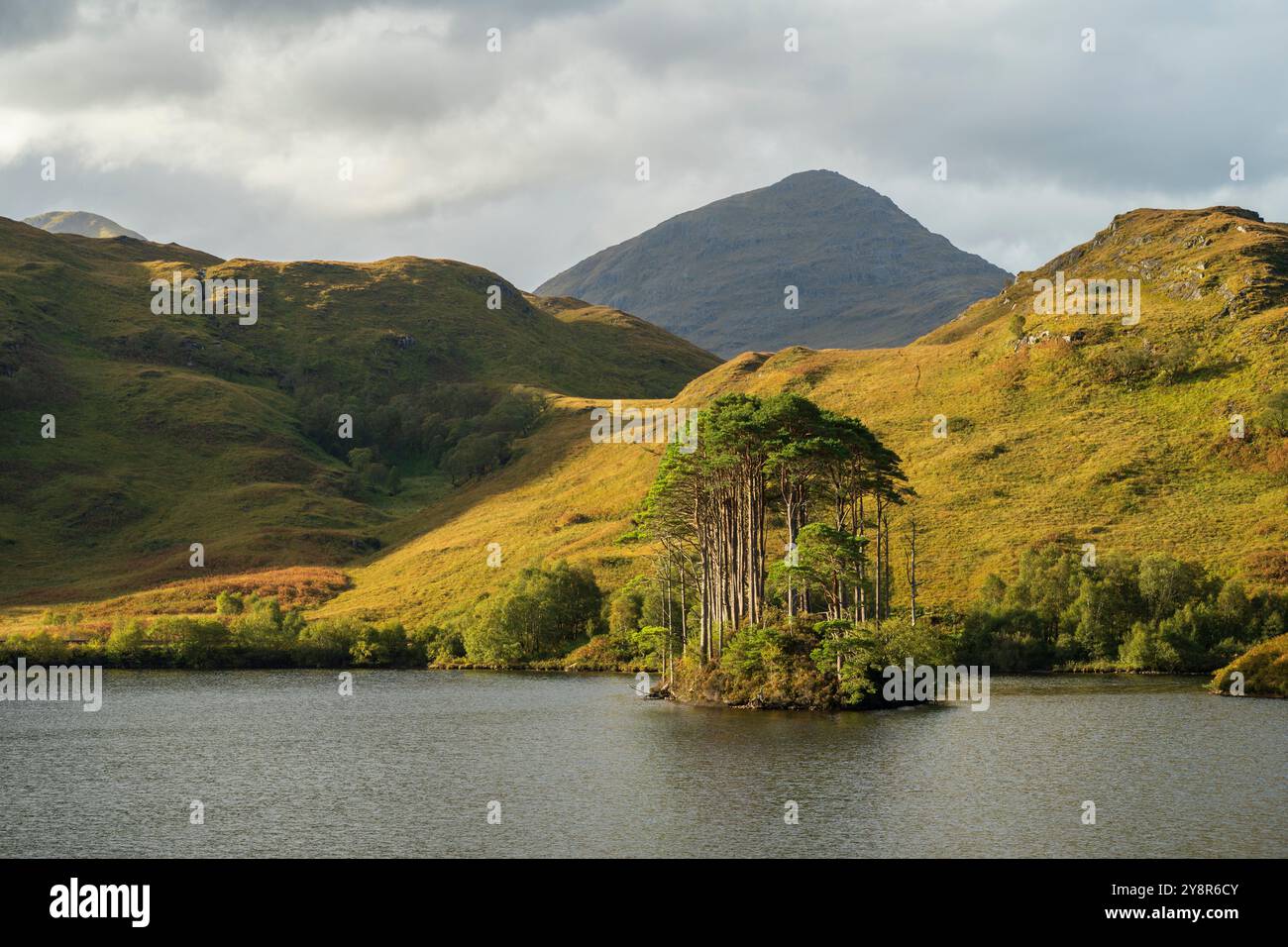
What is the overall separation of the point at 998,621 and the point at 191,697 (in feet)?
225

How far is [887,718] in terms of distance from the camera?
74250 millimetres

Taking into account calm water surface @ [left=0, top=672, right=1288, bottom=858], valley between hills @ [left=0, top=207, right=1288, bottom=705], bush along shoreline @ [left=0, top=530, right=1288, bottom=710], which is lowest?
calm water surface @ [left=0, top=672, right=1288, bottom=858]

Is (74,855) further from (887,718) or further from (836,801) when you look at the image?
(887,718)

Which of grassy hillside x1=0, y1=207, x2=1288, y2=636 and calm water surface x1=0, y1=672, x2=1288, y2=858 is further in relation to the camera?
grassy hillside x1=0, y1=207, x2=1288, y2=636

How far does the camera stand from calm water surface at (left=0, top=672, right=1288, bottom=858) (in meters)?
43.0

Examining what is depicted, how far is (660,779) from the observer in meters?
55.0

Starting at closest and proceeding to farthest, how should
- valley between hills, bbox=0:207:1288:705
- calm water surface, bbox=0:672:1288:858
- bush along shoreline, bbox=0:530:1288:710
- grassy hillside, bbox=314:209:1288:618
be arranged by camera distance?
calm water surface, bbox=0:672:1288:858 < bush along shoreline, bbox=0:530:1288:710 < grassy hillside, bbox=314:209:1288:618 < valley between hills, bbox=0:207:1288:705

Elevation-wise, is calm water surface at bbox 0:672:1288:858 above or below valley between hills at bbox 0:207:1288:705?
below

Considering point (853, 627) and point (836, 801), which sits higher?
point (853, 627)

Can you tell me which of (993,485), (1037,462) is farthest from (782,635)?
(1037,462)

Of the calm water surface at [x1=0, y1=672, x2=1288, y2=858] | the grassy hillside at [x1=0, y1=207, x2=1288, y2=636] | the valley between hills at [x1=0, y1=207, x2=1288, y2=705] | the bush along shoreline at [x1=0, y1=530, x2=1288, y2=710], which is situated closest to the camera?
the calm water surface at [x1=0, y1=672, x2=1288, y2=858]

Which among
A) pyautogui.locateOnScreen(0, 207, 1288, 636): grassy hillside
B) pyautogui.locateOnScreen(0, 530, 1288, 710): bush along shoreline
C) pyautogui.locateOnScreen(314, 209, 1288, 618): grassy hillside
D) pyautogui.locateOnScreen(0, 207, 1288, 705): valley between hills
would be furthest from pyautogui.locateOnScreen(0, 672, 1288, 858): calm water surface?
pyautogui.locateOnScreen(0, 207, 1288, 636): grassy hillside

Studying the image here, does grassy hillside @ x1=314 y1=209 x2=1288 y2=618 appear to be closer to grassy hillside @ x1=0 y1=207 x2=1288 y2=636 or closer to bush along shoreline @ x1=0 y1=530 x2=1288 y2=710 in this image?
grassy hillside @ x1=0 y1=207 x2=1288 y2=636
